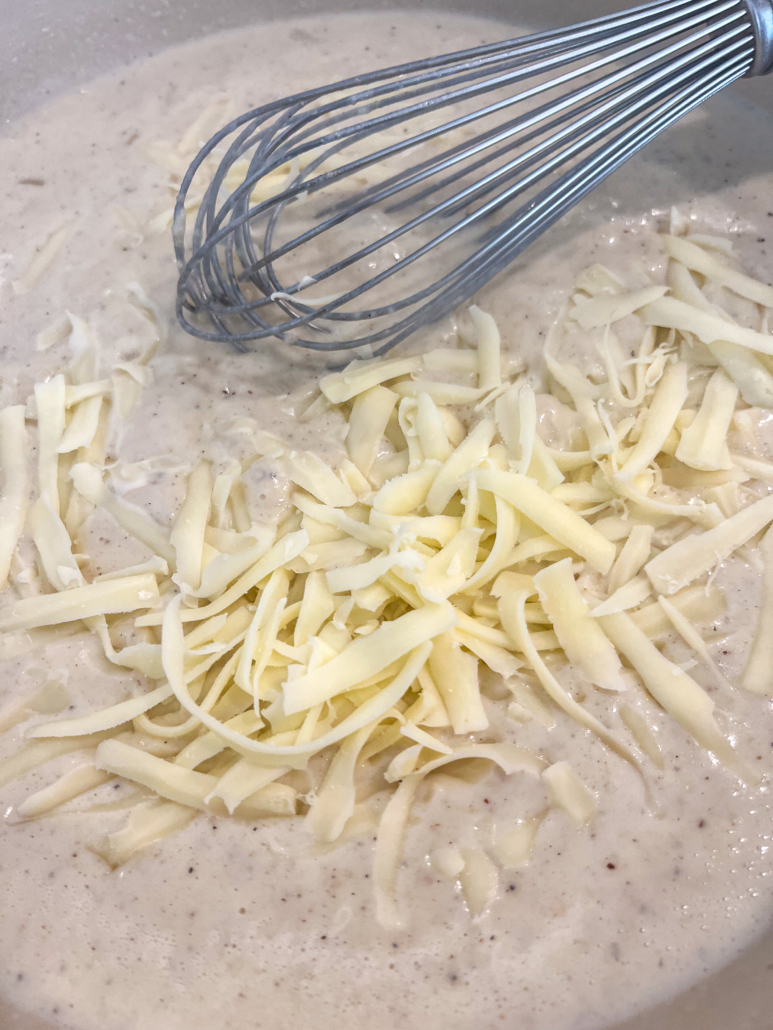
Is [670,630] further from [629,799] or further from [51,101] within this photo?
[51,101]

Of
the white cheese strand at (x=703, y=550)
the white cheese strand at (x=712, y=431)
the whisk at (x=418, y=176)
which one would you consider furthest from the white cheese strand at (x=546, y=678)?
the whisk at (x=418, y=176)

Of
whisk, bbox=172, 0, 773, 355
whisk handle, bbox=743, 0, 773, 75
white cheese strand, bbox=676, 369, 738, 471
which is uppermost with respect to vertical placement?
whisk handle, bbox=743, 0, 773, 75

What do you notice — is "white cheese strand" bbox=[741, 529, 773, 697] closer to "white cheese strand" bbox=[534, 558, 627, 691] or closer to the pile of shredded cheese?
the pile of shredded cheese

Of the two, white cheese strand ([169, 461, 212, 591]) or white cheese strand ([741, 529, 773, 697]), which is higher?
white cheese strand ([169, 461, 212, 591])

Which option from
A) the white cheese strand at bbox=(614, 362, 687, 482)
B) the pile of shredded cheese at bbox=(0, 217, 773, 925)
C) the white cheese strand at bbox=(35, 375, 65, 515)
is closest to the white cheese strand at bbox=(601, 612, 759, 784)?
the pile of shredded cheese at bbox=(0, 217, 773, 925)

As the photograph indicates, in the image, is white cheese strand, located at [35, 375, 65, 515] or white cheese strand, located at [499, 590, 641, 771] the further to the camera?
white cheese strand, located at [35, 375, 65, 515]

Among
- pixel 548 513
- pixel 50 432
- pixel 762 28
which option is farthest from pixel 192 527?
pixel 762 28

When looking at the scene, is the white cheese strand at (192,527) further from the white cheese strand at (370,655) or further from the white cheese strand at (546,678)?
the white cheese strand at (546,678)

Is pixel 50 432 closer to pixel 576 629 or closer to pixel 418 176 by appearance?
pixel 418 176

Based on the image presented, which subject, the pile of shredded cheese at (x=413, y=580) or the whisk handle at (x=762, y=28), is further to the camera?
the whisk handle at (x=762, y=28)

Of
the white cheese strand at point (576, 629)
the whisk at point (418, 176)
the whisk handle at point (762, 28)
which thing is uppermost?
the whisk handle at point (762, 28)
